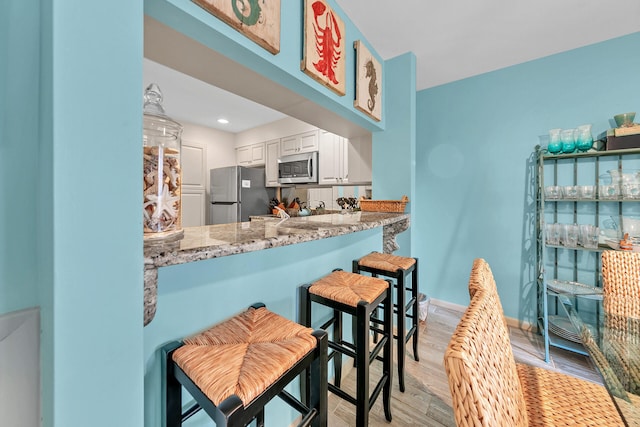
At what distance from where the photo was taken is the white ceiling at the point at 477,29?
168cm

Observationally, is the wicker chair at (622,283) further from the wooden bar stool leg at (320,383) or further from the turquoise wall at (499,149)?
the wooden bar stool leg at (320,383)

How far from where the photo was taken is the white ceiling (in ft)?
5.52

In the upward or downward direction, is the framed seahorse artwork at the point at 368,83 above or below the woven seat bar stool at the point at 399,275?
above

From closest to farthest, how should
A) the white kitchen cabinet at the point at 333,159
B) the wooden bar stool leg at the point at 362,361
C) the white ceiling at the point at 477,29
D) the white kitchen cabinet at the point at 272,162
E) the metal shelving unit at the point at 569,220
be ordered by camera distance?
the wooden bar stool leg at the point at 362,361, the white ceiling at the point at 477,29, the metal shelving unit at the point at 569,220, the white kitchen cabinet at the point at 333,159, the white kitchen cabinet at the point at 272,162

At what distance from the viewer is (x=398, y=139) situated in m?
2.26

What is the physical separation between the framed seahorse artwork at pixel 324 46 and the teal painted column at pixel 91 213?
952mm

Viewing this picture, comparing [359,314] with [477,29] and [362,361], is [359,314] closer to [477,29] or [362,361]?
[362,361]

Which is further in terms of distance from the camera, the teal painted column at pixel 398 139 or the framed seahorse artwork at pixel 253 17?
the teal painted column at pixel 398 139

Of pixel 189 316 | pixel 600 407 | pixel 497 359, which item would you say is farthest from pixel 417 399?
pixel 189 316

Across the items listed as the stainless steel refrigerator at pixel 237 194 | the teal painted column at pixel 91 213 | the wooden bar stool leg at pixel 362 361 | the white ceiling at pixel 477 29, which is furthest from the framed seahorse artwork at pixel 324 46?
the stainless steel refrigerator at pixel 237 194

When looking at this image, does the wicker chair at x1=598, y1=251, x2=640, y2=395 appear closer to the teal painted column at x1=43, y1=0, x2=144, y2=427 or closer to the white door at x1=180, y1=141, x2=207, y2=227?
the teal painted column at x1=43, y1=0, x2=144, y2=427

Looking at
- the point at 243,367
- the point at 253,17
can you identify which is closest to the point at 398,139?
the point at 253,17

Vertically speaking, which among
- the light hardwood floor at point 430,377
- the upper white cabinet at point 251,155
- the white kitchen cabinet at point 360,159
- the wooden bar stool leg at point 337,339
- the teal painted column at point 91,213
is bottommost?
the light hardwood floor at point 430,377

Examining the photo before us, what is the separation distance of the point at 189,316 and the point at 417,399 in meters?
1.52
